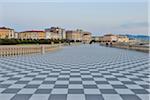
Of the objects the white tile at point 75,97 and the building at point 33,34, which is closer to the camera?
the white tile at point 75,97

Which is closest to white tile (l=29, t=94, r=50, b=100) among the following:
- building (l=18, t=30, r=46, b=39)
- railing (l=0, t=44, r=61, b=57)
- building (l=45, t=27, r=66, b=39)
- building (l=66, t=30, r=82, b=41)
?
railing (l=0, t=44, r=61, b=57)

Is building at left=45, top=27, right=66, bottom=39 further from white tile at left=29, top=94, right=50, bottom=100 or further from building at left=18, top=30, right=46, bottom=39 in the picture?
white tile at left=29, top=94, right=50, bottom=100

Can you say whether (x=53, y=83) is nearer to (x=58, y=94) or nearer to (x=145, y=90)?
(x=58, y=94)

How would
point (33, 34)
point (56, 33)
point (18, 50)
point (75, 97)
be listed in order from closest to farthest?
point (75, 97)
point (18, 50)
point (33, 34)
point (56, 33)

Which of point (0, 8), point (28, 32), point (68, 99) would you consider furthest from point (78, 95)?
point (28, 32)

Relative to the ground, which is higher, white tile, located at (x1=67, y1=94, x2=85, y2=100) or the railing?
the railing

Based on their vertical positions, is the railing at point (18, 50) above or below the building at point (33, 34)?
below

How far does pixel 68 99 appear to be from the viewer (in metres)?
2.75

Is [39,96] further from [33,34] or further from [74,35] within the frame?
[74,35]

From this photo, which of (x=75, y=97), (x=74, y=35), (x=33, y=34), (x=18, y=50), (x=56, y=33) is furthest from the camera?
(x=74, y=35)

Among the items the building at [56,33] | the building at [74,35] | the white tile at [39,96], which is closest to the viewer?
the white tile at [39,96]

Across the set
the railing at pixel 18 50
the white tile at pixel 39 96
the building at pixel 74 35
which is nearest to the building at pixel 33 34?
the building at pixel 74 35

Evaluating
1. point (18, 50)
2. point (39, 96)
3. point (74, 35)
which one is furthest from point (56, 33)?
point (39, 96)

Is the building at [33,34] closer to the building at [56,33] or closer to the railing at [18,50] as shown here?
the building at [56,33]
